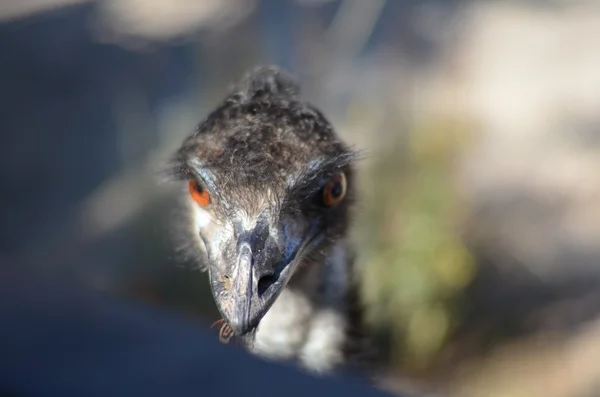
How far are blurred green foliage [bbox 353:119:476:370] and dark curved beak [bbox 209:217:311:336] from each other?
1.95 meters

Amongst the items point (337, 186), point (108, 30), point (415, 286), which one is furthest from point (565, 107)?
point (337, 186)

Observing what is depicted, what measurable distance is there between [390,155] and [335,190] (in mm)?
2179

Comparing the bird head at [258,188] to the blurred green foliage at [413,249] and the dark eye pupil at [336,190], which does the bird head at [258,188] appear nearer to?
the dark eye pupil at [336,190]

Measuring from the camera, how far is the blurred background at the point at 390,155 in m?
3.90

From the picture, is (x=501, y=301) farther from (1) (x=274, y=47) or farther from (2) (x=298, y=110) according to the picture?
(2) (x=298, y=110)

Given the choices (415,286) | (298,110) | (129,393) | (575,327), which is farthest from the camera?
(575,327)

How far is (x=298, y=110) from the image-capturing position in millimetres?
1874

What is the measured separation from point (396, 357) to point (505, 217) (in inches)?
42.5

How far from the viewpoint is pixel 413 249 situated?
382 centimetres

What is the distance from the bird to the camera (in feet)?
5.38

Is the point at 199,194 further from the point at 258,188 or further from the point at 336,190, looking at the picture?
the point at 336,190

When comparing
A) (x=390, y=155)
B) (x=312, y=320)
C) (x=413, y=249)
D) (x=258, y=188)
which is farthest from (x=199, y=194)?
(x=390, y=155)

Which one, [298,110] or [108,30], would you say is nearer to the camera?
[298,110]

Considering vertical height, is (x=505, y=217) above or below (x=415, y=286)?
above
